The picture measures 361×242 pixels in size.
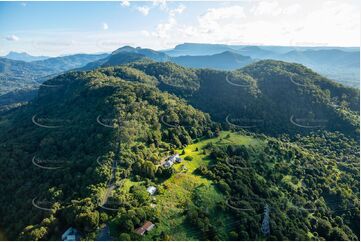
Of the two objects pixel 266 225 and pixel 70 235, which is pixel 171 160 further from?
pixel 70 235

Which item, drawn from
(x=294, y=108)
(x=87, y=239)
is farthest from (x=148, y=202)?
(x=294, y=108)

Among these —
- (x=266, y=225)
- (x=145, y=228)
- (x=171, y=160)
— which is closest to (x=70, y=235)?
(x=145, y=228)

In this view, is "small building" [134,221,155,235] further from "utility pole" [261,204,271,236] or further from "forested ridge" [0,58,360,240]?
"utility pole" [261,204,271,236]

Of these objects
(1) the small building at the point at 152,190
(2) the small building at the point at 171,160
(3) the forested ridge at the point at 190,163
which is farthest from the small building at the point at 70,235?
(2) the small building at the point at 171,160

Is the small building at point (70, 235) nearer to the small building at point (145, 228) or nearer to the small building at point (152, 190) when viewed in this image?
the small building at point (145, 228)

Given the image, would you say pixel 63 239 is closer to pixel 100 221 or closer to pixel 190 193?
pixel 100 221

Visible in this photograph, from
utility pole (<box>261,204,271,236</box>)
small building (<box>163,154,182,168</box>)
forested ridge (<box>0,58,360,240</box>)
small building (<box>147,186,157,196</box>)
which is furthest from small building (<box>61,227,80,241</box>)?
utility pole (<box>261,204,271,236</box>)
